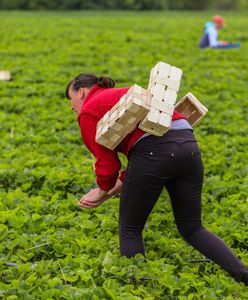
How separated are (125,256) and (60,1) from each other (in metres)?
48.5

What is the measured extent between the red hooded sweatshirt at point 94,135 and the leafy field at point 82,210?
0.64 m

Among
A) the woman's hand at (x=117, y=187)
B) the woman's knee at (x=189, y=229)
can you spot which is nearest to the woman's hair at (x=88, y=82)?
the woman's hand at (x=117, y=187)

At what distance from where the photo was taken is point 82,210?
19.0 feet

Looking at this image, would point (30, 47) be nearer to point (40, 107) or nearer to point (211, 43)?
point (211, 43)

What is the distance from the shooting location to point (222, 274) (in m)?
4.54

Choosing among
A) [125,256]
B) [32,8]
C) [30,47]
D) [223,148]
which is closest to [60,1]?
Answer: [32,8]

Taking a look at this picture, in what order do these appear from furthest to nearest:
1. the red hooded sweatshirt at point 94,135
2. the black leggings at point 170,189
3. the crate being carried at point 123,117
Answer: the red hooded sweatshirt at point 94,135, the black leggings at point 170,189, the crate being carried at point 123,117

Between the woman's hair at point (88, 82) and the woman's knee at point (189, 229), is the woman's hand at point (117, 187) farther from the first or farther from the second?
the woman's hair at point (88, 82)

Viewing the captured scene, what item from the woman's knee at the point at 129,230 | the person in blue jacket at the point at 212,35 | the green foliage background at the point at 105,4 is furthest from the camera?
the green foliage background at the point at 105,4

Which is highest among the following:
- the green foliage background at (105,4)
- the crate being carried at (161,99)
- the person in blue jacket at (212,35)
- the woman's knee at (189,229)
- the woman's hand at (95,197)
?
the crate being carried at (161,99)

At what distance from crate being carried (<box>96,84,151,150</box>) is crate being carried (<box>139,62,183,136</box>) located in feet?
0.17

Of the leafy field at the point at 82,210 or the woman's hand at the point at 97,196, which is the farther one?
the woman's hand at the point at 97,196

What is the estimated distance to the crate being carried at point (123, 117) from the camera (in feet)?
13.0

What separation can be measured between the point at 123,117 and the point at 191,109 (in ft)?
3.03
